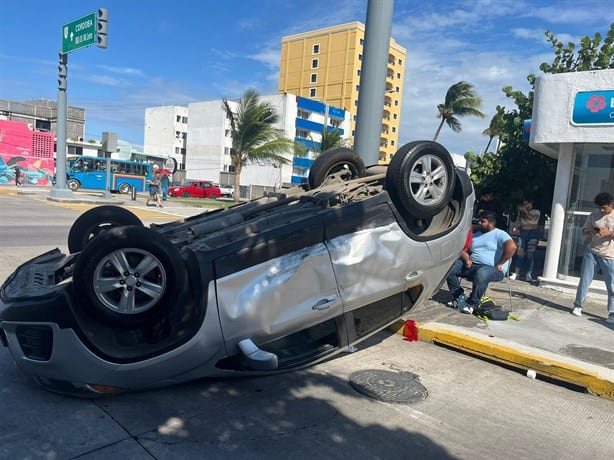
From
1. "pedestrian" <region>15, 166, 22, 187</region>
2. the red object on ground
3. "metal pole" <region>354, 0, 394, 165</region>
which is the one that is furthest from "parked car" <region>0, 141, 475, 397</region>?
"pedestrian" <region>15, 166, 22, 187</region>

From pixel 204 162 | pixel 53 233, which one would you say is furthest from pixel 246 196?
pixel 53 233

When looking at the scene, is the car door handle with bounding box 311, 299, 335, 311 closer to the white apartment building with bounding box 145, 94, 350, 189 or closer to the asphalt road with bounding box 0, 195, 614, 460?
the asphalt road with bounding box 0, 195, 614, 460

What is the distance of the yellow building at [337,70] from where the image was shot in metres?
75.1

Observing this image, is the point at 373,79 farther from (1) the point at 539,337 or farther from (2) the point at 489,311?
(1) the point at 539,337

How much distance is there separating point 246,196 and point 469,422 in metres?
41.4

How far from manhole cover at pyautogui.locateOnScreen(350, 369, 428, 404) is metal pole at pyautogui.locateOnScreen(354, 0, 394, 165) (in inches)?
137

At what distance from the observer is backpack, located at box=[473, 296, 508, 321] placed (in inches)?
233

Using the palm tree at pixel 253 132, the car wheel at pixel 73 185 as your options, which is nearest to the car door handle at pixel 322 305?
the palm tree at pixel 253 132

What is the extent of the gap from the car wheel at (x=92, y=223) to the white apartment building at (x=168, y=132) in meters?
70.2

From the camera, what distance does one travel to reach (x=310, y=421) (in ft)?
10.9

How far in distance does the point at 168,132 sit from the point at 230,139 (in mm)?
14452

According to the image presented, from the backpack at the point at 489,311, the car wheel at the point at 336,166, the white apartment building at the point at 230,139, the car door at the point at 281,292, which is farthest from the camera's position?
the white apartment building at the point at 230,139

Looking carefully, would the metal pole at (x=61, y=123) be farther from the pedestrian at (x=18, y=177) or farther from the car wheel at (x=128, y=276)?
the car wheel at (x=128, y=276)

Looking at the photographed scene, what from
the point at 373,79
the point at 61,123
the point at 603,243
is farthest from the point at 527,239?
the point at 61,123
